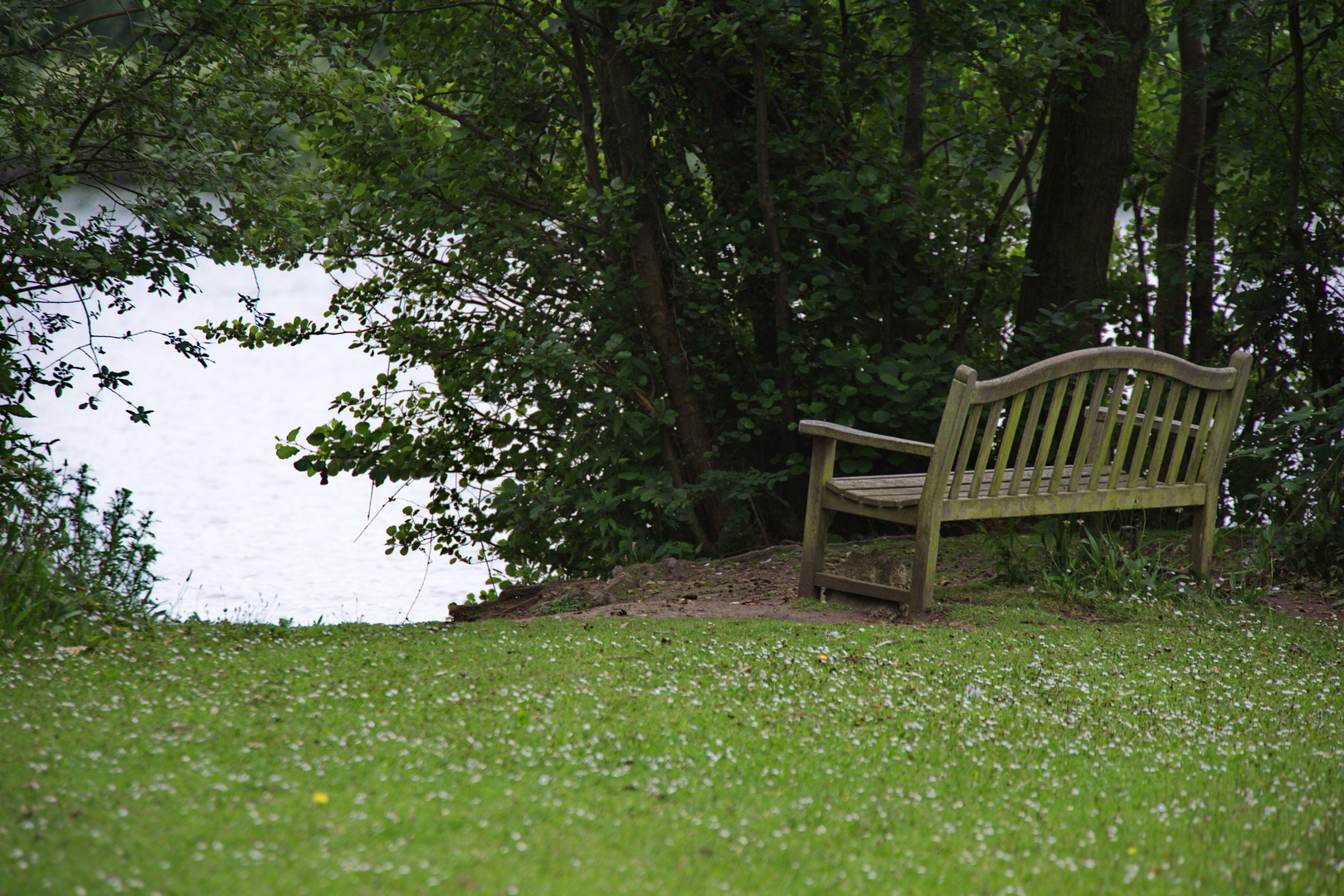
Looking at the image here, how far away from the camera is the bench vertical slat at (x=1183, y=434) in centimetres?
573

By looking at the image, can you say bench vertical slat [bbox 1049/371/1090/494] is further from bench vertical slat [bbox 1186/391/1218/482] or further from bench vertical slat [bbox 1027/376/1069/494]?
bench vertical slat [bbox 1186/391/1218/482]

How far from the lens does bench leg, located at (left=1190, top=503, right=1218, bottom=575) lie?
235 inches

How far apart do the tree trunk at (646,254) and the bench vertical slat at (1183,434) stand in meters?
2.97

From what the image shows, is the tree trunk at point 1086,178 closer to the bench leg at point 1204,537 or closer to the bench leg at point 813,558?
the bench leg at point 1204,537

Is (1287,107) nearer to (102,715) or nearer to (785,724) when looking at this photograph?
(785,724)

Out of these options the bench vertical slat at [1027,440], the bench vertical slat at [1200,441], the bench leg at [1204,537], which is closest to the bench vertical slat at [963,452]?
the bench vertical slat at [1027,440]

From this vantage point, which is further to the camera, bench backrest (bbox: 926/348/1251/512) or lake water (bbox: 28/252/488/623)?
lake water (bbox: 28/252/488/623)

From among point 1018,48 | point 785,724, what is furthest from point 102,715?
point 1018,48

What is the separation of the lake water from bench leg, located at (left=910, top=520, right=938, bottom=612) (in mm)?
2972

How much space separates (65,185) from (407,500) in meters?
4.30

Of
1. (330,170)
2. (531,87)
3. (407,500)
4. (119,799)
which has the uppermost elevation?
(531,87)

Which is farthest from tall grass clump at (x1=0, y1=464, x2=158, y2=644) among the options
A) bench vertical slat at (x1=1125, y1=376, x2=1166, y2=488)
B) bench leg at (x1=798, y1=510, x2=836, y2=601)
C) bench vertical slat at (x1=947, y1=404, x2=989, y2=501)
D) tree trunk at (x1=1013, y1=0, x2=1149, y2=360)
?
tree trunk at (x1=1013, y1=0, x2=1149, y2=360)

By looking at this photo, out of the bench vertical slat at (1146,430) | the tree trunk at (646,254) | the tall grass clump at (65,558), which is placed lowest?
the tall grass clump at (65,558)

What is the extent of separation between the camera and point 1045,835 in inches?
106
